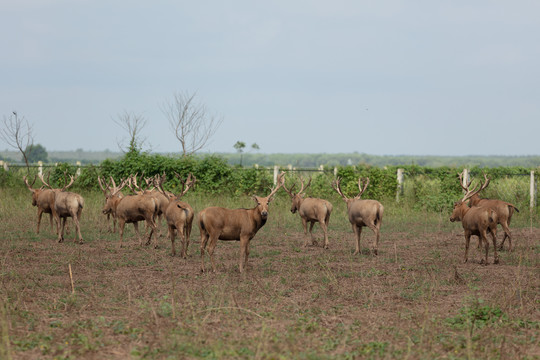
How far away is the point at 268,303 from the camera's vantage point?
29.7 feet

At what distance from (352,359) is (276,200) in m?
18.4

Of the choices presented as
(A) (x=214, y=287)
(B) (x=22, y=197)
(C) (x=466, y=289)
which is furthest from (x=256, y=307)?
(B) (x=22, y=197)

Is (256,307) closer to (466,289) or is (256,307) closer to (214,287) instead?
(214,287)

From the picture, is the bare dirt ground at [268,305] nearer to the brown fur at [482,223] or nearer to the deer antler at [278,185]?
the brown fur at [482,223]

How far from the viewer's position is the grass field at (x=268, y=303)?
22.9ft

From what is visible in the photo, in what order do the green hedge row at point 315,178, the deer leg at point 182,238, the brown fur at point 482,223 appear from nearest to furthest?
the brown fur at point 482,223 < the deer leg at point 182,238 < the green hedge row at point 315,178

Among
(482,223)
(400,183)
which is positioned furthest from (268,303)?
(400,183)

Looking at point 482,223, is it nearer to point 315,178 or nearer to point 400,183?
point 400,183

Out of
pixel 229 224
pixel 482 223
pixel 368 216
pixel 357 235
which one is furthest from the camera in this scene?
pixel 357 235

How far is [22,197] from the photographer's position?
24.8m

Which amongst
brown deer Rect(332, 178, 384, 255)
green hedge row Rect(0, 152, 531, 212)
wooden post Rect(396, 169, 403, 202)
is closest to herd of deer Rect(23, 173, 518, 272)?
brown deer Rect(332, 178, 384, 255)

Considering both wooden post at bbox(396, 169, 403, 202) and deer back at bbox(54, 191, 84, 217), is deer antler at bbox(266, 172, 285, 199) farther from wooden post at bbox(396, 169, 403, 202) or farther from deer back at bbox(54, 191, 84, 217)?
wooden post at bbox(396, 169, 403, 202)

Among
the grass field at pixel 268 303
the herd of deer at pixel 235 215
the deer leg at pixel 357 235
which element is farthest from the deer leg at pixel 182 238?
the deer leg at pixel 357 235

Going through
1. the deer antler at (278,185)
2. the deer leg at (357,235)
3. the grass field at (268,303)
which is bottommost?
the grass field at (268,303)
